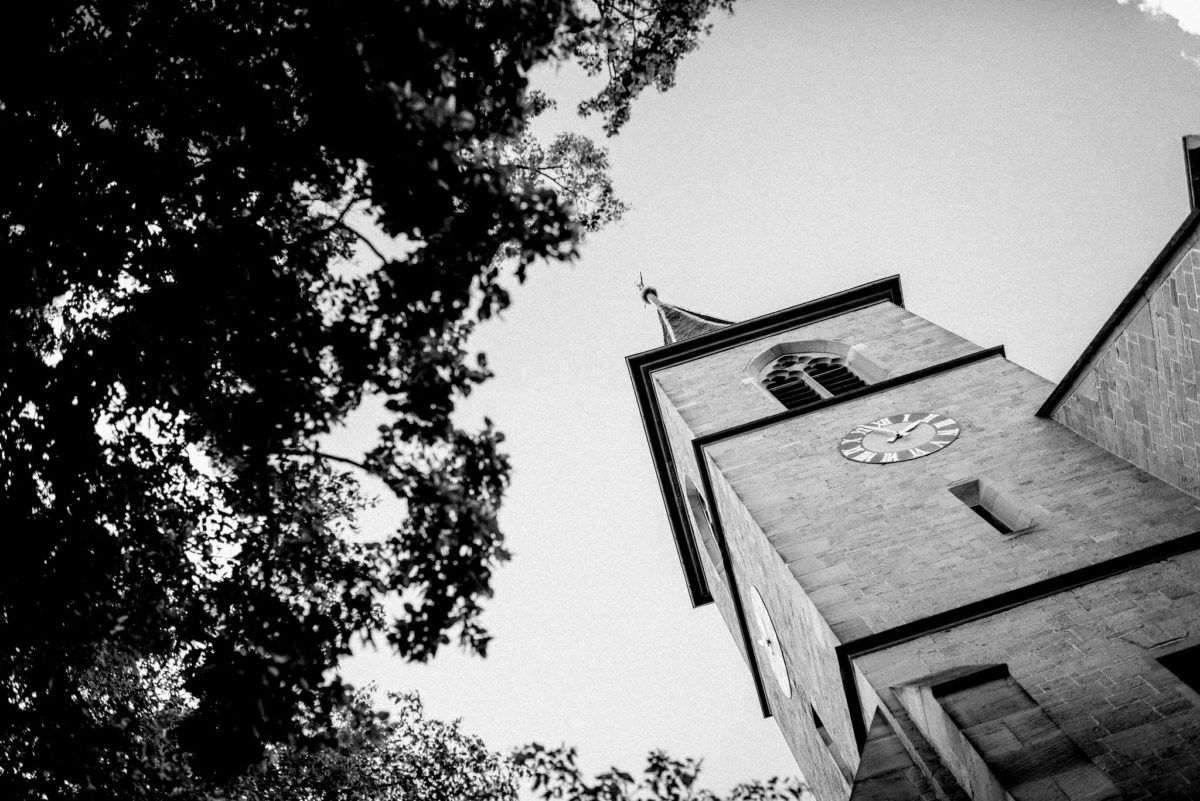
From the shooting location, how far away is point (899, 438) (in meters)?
12.5

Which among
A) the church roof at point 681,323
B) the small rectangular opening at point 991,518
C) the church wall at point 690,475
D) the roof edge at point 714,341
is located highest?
the church roof at point 681,323

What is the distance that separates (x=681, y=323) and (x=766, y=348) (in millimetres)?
4642

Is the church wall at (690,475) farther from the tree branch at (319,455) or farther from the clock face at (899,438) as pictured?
the tree branch at (319,455)

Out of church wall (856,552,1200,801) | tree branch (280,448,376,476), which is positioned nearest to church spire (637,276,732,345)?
church wall (856,552,1200,801)

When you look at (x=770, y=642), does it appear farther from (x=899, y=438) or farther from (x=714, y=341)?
(x=714, y=341)

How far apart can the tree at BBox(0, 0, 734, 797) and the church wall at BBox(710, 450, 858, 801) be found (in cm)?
555

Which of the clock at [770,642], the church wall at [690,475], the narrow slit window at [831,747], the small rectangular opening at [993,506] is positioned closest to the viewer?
the small rectangular opening at [993,506]

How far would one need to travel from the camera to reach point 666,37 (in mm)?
7941

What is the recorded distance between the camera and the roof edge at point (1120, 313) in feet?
26.7

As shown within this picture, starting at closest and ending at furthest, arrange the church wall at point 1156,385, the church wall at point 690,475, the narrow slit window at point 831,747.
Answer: the church wall at point 1156,385 < the narrow slit window at point 831,747 < the church wall at point 690,475

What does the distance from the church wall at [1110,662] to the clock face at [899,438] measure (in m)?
3.87

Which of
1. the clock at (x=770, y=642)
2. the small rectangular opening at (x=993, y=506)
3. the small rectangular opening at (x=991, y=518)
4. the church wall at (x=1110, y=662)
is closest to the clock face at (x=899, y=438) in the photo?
the small rectangular opening at (x=993, y=506)

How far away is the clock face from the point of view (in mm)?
12031

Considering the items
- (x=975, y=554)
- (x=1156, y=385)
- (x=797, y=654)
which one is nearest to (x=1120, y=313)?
(x=1156, y=385)
